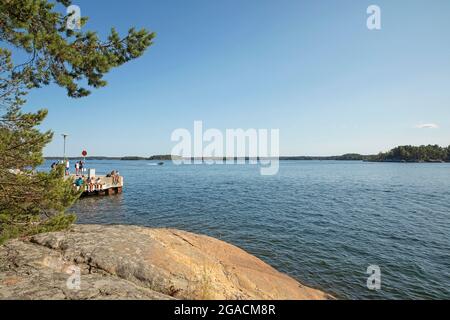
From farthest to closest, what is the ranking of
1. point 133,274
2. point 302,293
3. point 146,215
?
point 146,215, point 302,293, point 133,274

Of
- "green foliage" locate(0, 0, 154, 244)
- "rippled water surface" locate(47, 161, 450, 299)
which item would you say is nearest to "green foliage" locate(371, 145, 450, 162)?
"rippled water surface" locate(47, 161, 450, 299)

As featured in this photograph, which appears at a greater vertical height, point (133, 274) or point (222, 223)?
point (133, 274)

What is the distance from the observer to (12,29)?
6.41 m

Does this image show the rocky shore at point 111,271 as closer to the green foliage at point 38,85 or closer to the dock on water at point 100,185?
the green foliage at point 38,85

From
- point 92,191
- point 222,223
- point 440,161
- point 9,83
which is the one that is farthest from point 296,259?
point 440,161

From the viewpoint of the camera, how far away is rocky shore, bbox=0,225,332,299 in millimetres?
4434

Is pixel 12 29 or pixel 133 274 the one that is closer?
pixel 133 274

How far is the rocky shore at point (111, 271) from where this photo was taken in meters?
4.43

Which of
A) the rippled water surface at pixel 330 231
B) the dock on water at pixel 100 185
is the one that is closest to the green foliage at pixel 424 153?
the rippled water surface at pixel 330 231

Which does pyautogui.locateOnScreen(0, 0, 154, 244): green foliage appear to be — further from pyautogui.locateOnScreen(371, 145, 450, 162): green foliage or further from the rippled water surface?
pyautogui.locateOnScreen(371, 145, 450, 162): green foliage
